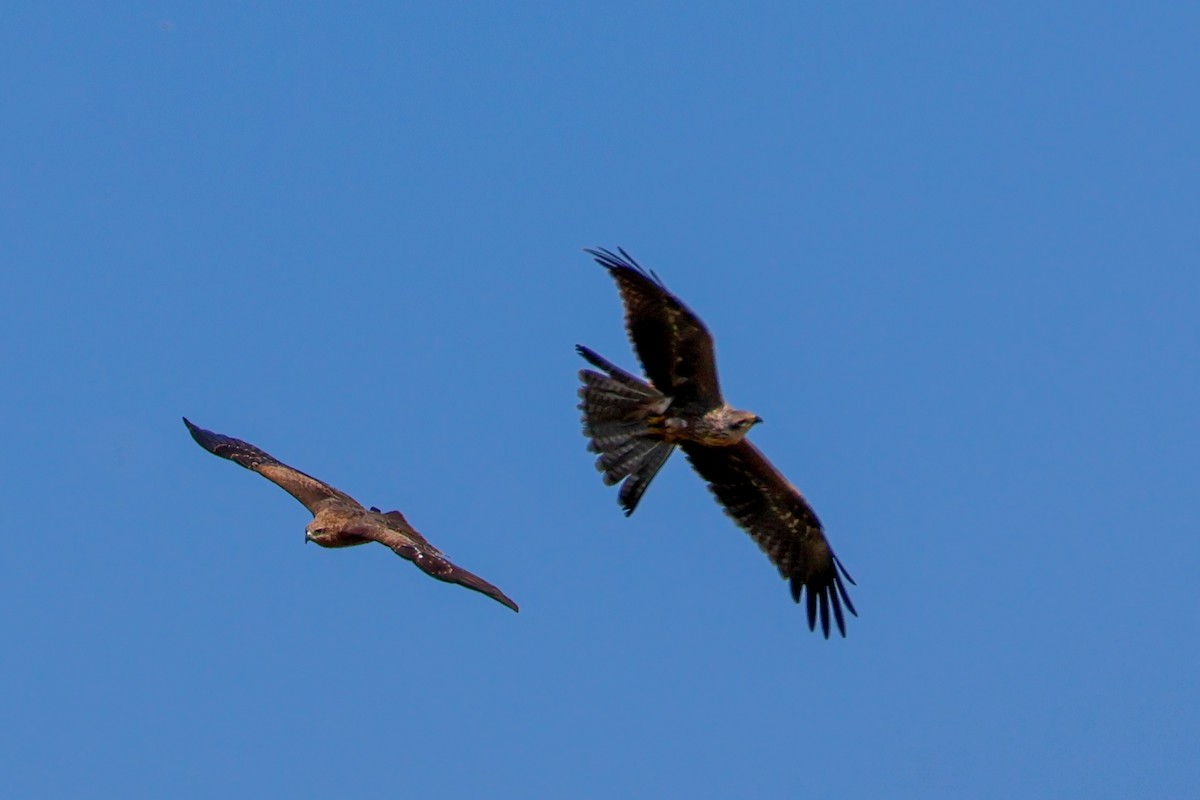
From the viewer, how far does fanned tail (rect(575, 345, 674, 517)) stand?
43.0 ft

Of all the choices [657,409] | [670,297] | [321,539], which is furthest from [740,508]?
[321,539]

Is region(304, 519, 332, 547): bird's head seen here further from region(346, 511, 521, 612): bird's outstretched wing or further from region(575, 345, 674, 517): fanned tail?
region(575, 345, 674, 517): fanned tail

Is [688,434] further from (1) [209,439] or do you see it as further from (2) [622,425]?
(1) [209,439]

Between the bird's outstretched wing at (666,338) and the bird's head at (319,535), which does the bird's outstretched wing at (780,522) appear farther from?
the bird's head at (319,535)

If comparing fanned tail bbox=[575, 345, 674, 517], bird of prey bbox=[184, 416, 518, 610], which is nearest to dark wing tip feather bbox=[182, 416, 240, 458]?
bird of prey bbox=[184, 416, 518, 610]

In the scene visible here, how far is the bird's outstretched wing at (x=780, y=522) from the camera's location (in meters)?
13.9

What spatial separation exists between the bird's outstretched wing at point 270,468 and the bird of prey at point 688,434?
1.99m

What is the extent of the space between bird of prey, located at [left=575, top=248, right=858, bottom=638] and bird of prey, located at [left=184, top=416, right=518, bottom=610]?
1754mm

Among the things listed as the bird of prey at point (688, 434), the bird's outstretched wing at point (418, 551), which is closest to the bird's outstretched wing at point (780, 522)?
the bird of prey at point (688, 434)

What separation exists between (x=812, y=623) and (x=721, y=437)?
2264mm

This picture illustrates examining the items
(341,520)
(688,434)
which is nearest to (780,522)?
(688,434)

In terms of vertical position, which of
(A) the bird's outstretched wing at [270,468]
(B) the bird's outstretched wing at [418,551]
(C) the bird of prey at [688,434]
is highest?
A: (C) the bird of prey at [688,434]

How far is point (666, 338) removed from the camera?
12.7 meters

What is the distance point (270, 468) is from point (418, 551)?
2975 mm
